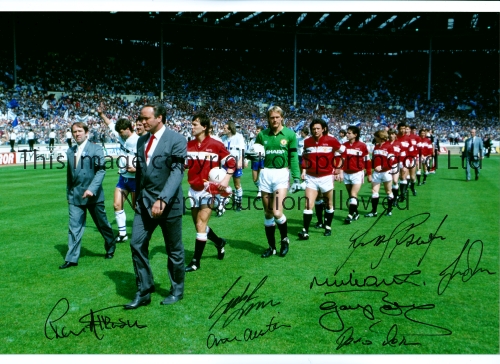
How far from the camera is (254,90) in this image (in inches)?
1946

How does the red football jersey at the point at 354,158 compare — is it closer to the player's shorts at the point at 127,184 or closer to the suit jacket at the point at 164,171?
the player's shorts at the point at 127,184

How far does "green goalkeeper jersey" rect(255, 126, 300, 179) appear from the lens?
7.61 meters

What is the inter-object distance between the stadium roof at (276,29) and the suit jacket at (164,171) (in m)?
35.7

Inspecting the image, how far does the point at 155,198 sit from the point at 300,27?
45930 millimetres

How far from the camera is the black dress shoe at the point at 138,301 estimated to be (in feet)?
17.6

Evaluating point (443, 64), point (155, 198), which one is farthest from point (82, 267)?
point (443, 64)

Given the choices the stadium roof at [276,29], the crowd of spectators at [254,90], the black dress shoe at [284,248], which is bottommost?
the black dress shoe at [284,248]

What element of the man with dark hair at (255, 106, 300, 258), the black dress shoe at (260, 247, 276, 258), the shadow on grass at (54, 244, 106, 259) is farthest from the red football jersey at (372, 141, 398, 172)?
the shadow on grass at (54, 244, 106, 259)

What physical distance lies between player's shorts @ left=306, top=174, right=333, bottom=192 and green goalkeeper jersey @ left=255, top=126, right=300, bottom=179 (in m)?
1.52

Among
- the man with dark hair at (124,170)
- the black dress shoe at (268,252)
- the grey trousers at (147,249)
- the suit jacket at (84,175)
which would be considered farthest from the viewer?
the man with dark hair at (124,170)

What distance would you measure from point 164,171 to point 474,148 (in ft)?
55.7
